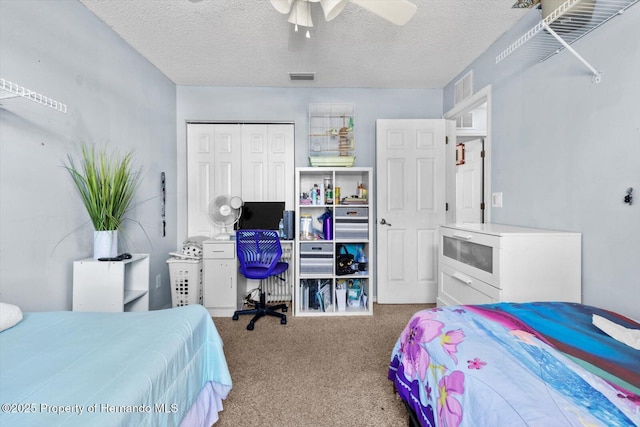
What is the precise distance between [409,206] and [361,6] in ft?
7.75

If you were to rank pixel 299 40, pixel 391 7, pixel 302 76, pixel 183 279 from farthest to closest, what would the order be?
pixel 302 76 < pixel 183 279 < pixel 299 40 < pixel 391 7

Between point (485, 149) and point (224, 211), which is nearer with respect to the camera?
point (485, 149)

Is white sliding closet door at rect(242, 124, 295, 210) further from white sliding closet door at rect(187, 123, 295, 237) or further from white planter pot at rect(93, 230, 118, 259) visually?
white planter pot at rect(93, 230, 118, 259)

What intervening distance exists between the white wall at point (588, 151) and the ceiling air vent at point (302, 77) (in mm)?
1936

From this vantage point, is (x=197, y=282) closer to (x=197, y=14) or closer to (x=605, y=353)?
(x=197, y=14)

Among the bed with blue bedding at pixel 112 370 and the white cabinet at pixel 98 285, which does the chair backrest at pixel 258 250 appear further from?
the bed with blue bedding at pixel 112 370

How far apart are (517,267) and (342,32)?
226cm

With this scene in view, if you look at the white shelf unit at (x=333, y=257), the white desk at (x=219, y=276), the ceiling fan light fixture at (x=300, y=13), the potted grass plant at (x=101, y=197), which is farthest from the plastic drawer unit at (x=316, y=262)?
the ceiling fan light fixture at (x=300, y=13)

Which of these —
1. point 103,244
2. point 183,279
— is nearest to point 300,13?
point 103,244

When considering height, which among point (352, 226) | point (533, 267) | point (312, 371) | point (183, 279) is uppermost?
A: point (352, 226)

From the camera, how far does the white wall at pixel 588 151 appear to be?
1433 millimetres

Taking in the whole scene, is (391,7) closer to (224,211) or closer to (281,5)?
(281,5)

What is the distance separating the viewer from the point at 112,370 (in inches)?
36.0

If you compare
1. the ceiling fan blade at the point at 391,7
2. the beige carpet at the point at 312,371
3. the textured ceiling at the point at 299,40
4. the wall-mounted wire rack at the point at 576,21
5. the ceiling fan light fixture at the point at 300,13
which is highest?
the textured ceiling at the point at 299,40
